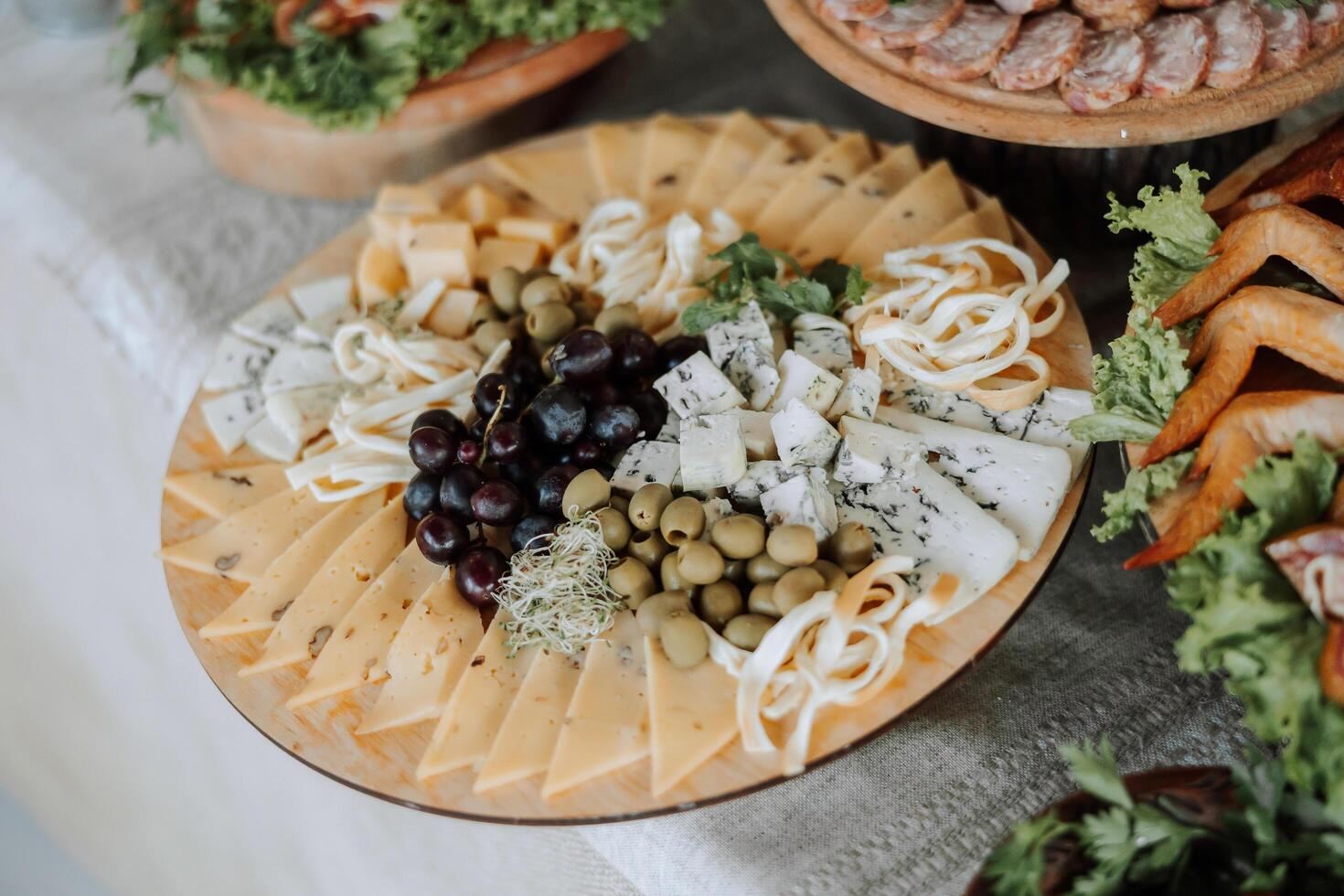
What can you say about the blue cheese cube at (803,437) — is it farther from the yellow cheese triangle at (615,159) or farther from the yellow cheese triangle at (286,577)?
the yellow cheese triangle at (615,159)

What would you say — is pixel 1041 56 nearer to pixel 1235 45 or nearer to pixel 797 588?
pixel 1235 45

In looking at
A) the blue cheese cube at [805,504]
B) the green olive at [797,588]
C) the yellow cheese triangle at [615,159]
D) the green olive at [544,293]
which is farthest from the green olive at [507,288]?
the green olive at [797,588]

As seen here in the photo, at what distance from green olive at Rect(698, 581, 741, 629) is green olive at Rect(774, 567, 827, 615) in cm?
6

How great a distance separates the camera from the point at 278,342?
5.82ft

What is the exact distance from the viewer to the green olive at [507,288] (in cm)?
171

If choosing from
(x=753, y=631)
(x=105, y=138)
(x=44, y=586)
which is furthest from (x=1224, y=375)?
(x=105, y=138)

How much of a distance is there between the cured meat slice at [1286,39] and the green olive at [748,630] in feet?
3.03

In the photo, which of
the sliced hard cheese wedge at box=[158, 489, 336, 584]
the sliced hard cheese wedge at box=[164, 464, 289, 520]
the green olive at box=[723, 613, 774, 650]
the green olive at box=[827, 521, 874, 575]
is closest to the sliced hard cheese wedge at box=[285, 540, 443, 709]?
the sliced hard cheese wedge at box=[158, 489, 336, 584]

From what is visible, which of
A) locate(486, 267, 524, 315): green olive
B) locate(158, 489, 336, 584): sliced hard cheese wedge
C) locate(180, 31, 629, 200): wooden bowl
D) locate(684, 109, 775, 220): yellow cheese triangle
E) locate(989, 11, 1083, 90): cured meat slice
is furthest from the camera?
locate(180, 31, 629, 200): wooden bowl

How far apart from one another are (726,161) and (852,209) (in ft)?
0.93

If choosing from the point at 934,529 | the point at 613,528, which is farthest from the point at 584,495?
the point at 934,529

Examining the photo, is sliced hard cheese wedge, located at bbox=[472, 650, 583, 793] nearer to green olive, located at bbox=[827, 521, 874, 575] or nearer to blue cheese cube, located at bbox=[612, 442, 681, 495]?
blue cheese cube, located at bbox=[612, 442, 681, 495]

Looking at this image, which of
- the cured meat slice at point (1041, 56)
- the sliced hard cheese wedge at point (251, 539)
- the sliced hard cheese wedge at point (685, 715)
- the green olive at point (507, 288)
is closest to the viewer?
Result: the sliced hard cheese wedge at point (685, 715)

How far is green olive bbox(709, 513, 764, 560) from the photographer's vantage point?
1274 millimetres
